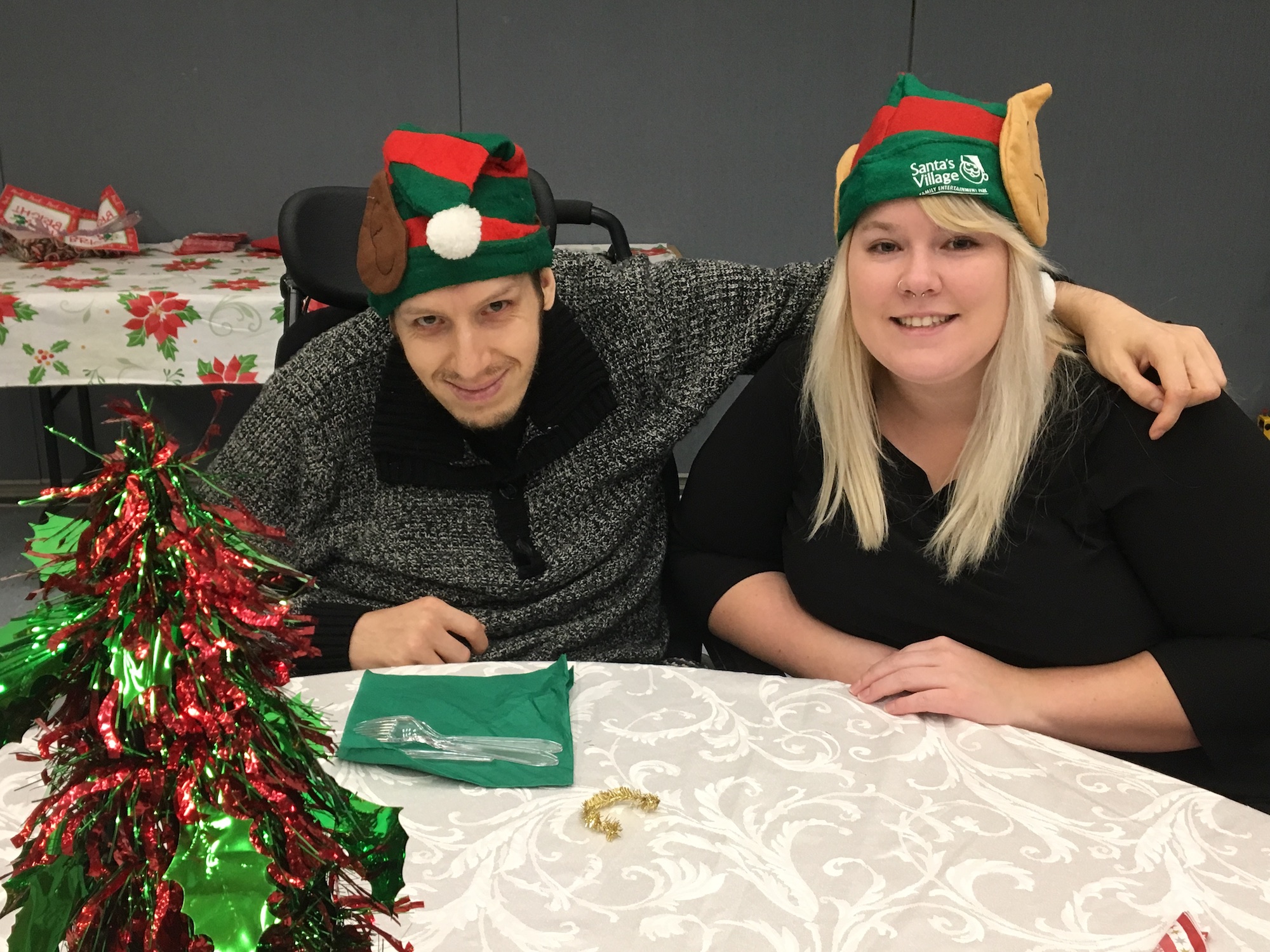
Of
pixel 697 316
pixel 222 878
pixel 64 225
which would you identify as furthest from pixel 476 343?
pixel 64 225

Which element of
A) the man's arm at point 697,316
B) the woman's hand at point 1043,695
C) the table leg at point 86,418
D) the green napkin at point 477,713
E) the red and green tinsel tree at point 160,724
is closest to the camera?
the red and green tinsel tree at point 160,724

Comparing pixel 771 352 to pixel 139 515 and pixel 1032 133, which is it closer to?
pixel 1032 133

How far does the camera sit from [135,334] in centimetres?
268

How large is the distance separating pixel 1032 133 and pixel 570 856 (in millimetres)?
876

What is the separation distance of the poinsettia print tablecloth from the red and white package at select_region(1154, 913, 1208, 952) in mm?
2418

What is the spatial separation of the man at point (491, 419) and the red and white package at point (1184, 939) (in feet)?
2.41

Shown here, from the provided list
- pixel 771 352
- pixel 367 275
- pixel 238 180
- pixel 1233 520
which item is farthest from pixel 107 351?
pixel 1233 520

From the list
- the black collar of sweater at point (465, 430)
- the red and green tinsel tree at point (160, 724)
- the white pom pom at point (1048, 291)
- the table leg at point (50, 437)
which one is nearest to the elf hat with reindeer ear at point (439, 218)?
the black collar of sweater at point (465, 430)

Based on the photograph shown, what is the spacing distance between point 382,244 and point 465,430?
272mm

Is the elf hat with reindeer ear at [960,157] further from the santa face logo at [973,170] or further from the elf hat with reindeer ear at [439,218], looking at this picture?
the elf hat with reindeer ear at [439,218]

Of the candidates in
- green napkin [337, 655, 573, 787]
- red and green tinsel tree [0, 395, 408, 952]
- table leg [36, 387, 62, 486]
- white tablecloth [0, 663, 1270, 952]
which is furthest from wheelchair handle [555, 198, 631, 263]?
red and green tinsel tree [0, 395, 408, 952]

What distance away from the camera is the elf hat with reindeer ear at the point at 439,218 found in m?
1.21

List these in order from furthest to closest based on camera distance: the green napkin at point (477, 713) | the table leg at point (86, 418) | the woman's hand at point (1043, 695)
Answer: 1. the table leg at point (86, 418)
2. the woman's hand at point (1043, 695)
3. the green napkin at point (477, 713)

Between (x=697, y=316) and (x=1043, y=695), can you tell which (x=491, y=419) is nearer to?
(x=697, y=316)
